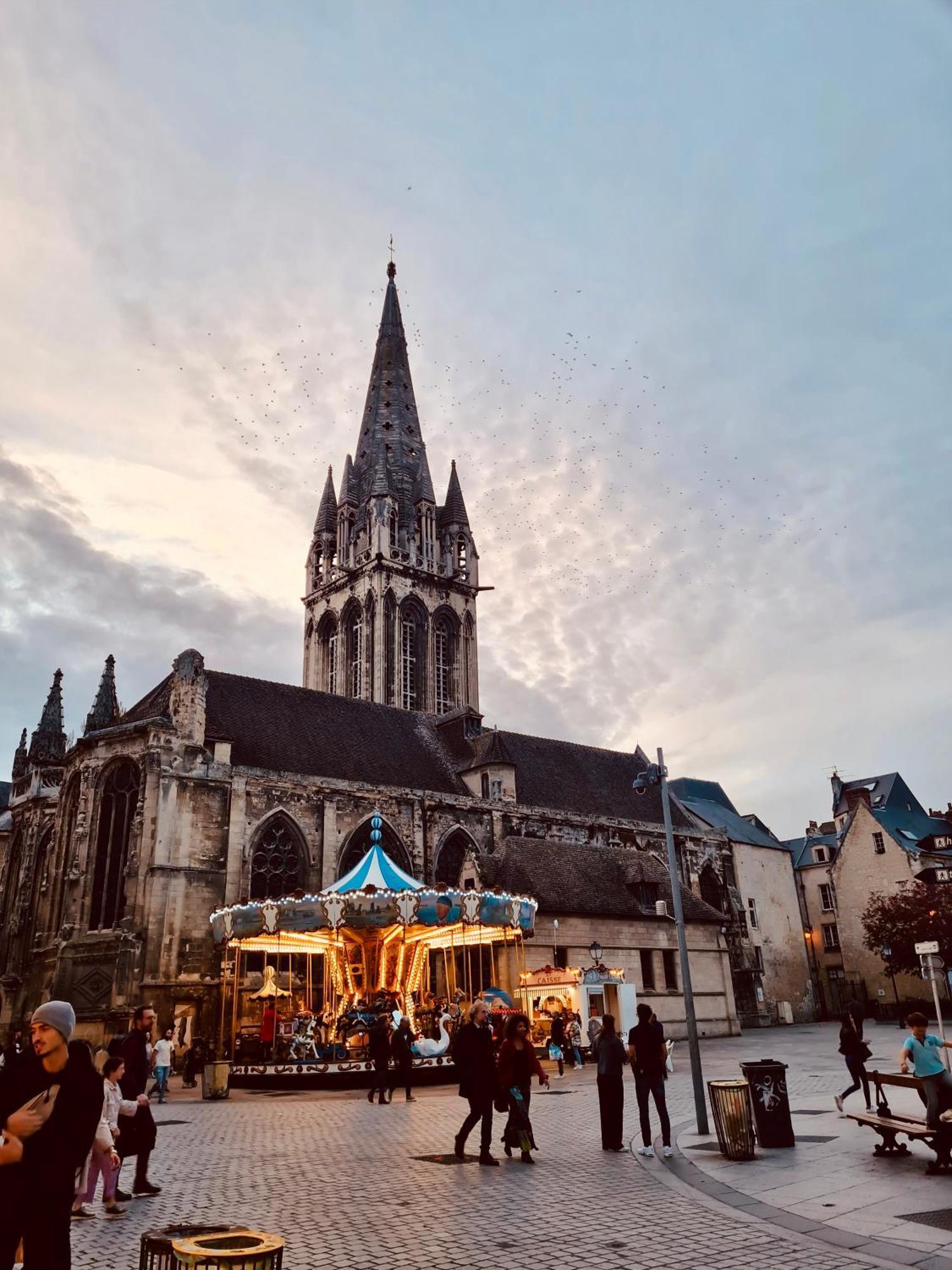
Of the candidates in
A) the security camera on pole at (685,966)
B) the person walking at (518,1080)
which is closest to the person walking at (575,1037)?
the security camera on pole at (685,966)

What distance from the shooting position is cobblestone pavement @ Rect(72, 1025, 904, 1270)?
639cm

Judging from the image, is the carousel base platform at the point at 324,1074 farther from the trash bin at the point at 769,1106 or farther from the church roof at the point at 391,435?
the church roof at the point at 391,435

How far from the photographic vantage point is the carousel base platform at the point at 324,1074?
21.4 m

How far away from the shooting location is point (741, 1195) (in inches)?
318

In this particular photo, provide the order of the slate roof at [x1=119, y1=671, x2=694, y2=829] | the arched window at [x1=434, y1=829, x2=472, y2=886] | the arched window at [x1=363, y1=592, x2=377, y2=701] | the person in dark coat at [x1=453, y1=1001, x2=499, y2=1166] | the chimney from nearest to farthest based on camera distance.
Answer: the person in dark coat at [x1=453, y1=1001, x2=499, y2=1166] < the slate roof at [x1=119, y1=671, x2=694, y2=829] < the arched window at [x1=434, y1=829, x2=472, y2=886] < the chimney < the arched window at [x1=363, y1=592, x2=377, y2=701]

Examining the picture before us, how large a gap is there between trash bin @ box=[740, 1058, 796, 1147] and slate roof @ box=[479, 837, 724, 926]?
71.7 ft

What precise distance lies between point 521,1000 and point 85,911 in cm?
1392

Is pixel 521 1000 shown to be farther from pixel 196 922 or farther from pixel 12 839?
pixel 12 839

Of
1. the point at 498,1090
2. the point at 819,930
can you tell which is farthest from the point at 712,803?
the point at 498,1090

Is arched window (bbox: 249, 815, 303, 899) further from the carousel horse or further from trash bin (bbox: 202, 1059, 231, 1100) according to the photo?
trash bin (bbox: 202, 1059, 231, 1100)

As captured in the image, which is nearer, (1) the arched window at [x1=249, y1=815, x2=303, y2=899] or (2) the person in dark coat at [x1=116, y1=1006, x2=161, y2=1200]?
(2) the person in dark coat at [x1=116, y1=1006, x2=161, y2=1200]

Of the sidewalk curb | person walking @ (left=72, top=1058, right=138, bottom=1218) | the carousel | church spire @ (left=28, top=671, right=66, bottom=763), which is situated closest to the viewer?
the sidewalk curb

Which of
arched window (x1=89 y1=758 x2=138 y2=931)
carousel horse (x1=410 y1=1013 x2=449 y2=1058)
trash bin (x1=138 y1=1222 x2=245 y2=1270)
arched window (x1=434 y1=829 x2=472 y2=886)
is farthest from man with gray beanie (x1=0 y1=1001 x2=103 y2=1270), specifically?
arched window (x1=434 y1=829 x2=472 y2=886)

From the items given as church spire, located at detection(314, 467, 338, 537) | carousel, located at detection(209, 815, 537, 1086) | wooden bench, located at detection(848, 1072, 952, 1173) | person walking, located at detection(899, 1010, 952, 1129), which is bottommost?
wooden bench, located at detection(848, 1072, 952, 1173)
